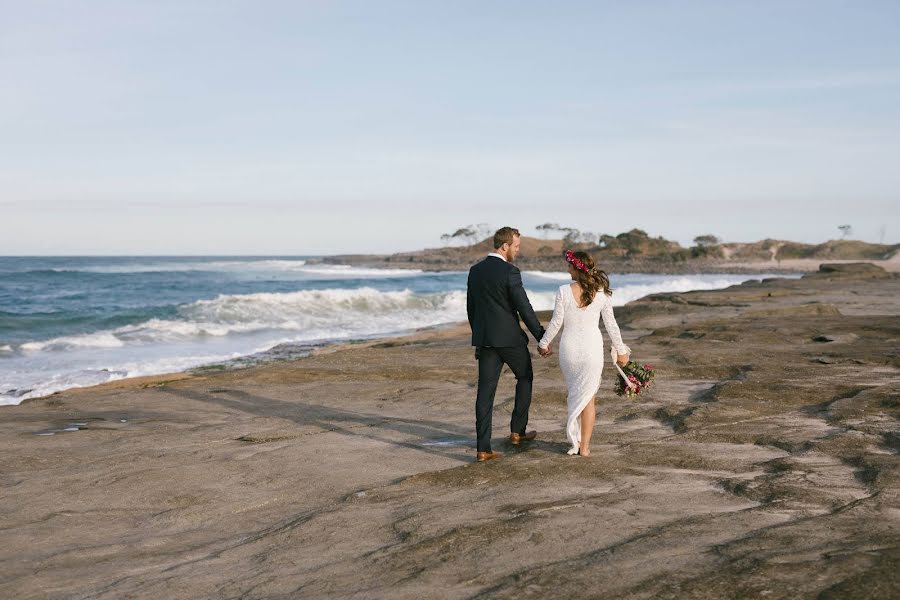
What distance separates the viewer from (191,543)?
558cm

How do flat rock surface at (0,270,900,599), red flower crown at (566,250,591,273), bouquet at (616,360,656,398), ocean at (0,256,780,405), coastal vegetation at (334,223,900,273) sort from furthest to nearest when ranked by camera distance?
1. coastal vegetation at (334,223,900,273)
2. ocean at (0,256,780,405)
3. bouquet at (616,360,656,398)
4. red flower crown at (566,250,591,273)
5. flat rock surface at (0,270,900,599)

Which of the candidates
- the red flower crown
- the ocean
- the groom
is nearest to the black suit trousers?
the groom

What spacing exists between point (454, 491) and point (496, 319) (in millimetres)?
1749

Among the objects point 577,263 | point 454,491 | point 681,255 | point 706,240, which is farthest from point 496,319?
point 706,240

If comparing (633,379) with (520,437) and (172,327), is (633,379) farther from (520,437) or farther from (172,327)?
(172,327)

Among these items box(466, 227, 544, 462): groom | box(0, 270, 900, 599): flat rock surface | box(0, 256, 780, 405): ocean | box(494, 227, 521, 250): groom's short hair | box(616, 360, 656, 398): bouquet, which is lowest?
box(0, 256, 780, 405): ocean

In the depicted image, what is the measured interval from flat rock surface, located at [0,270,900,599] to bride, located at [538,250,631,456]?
1.35 ft

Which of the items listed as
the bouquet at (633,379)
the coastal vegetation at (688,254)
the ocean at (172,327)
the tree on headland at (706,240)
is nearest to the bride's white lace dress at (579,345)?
the bouquet at (633,379)

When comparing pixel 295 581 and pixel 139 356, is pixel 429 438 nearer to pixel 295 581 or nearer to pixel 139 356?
pixel 295 581

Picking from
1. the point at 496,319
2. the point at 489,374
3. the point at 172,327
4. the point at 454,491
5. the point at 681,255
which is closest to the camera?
the point at 454,491

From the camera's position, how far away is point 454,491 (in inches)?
249

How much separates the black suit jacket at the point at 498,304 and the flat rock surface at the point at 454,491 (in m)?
1.07

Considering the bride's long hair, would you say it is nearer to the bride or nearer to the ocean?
the bride

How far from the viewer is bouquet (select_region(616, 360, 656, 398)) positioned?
7.55 metres
